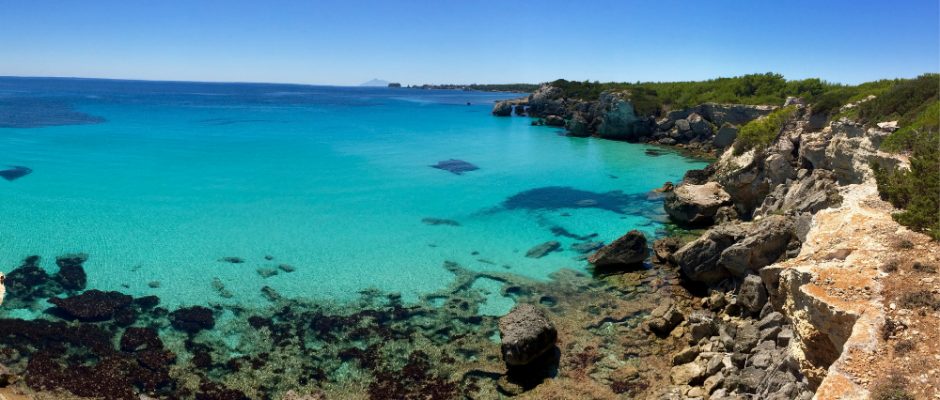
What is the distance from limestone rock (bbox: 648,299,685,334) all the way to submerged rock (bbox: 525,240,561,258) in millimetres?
6234

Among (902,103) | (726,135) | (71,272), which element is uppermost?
(902,103)

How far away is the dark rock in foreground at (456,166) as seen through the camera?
38.2 meters

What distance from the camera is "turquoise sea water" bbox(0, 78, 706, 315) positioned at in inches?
730

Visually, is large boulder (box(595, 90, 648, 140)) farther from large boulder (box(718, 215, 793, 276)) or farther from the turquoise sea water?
large boulder (box(718, 215, 793, 276))

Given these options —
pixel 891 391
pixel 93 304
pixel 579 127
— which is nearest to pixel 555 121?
pixel 579 127

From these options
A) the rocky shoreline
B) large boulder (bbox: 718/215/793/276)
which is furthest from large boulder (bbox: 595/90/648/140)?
large boulder (bbox: 718/215/793/276)

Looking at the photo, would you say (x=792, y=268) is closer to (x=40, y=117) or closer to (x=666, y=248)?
(x=666, y=248)

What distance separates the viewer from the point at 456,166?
40.0m

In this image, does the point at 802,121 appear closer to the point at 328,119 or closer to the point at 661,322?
the point at 661,322

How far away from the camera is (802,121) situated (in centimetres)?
2314

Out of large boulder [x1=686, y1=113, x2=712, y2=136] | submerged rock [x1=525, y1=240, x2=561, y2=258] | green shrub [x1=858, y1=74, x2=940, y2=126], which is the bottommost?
submerged rock [x1=525, y1=240, x2=561, y2=258]

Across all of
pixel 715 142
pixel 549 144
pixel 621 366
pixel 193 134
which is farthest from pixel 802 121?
pixel 193 134

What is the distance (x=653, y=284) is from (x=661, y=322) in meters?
3.42

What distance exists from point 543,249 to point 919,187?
41.0ft
